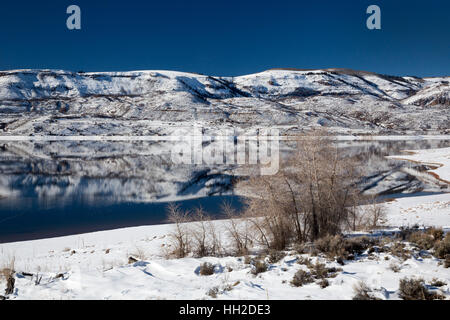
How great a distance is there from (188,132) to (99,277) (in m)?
75.7

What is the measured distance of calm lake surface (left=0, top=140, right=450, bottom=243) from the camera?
1794 centimetres

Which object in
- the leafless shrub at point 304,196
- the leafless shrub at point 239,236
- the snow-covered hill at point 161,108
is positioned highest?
the snow-covered hill at point 161,108

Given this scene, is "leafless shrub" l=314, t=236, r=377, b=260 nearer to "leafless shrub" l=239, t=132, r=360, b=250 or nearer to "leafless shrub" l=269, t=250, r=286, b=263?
"leafless shrub" l=269, t=250, r=286, b=263

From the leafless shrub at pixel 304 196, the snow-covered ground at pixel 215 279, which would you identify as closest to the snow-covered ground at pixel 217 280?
the snow-covered ground at pixel 215 279


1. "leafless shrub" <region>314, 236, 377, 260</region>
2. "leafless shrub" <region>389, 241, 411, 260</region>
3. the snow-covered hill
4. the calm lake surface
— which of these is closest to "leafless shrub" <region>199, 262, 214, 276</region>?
"leafless shrub" <region>314, 236, 377, 260</region>

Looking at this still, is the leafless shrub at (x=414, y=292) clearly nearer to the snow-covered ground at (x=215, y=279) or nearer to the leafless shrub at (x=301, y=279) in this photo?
the snow-covered ground at (x=215, y=279)

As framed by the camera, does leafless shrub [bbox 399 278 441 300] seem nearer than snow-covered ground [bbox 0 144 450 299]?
Yes

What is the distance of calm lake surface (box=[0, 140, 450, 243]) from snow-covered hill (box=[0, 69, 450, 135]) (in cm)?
4303

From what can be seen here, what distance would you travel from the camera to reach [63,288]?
21.4ft

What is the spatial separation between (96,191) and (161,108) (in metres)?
96.3

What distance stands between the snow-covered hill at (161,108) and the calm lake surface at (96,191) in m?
43.0

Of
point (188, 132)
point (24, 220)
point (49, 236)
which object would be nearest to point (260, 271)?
point (49, 236)

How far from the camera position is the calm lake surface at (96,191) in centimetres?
1794
